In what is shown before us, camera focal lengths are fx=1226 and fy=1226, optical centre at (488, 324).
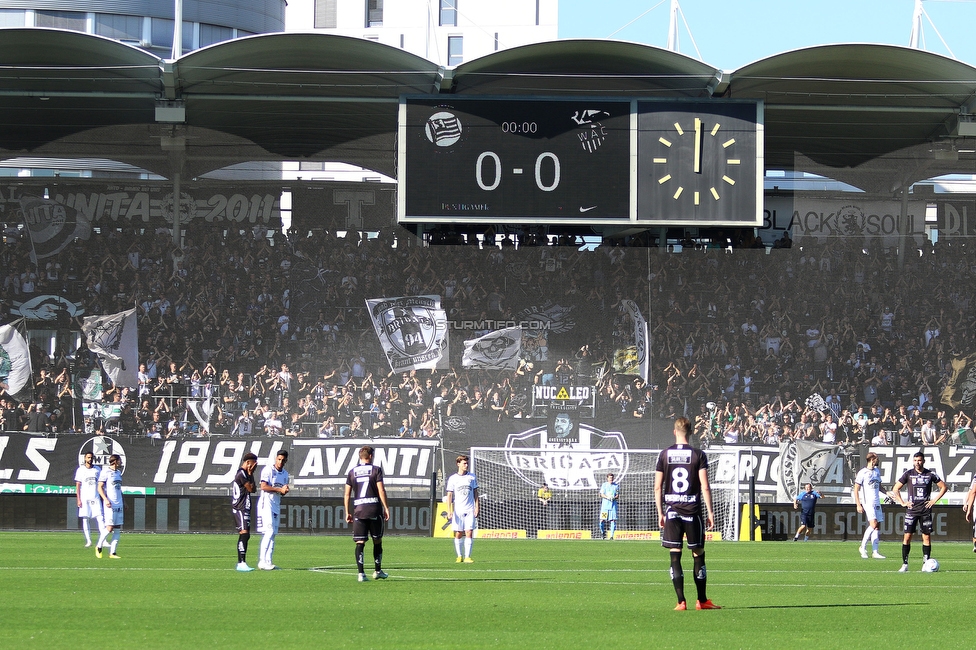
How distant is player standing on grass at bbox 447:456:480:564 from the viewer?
2164cm

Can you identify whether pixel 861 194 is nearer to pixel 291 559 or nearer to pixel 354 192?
pixel 354 192

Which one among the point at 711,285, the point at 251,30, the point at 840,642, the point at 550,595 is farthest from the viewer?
the point at 251,30

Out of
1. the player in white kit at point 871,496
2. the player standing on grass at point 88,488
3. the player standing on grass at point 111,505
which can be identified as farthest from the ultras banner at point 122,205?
the player in white kit at point 871,496

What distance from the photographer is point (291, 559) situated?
68.6 ft

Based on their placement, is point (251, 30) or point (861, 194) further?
point (251, 30)

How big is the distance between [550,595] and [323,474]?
2043 cm

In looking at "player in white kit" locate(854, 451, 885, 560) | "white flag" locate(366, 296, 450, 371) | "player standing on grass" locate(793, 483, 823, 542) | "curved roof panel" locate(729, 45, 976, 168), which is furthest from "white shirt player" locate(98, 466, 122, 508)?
"curved roof panel" locate(729, 45, 976, 168)

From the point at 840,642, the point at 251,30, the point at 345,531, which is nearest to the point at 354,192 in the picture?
the point at 345,531

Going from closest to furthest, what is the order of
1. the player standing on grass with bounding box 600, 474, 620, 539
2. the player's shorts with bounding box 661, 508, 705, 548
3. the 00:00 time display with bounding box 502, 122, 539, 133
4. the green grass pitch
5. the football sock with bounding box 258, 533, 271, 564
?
the green grass pitch < the player's shorts with bounding box 661, 508, 705, 548 < the football sock with bounding box 258, 533, 271, 564 < the player standing on grass with bounding box 600, 474, 620, 539 < the 00:00 time display with bounding box 502, 122, 539, 133

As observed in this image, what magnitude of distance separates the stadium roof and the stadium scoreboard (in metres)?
1.21

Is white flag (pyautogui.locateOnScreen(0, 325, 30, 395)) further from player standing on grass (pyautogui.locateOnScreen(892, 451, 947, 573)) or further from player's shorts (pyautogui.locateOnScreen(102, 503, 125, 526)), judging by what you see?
player standing on grass (pyautogui.locateOnScreen(892, 451, 947, 573))

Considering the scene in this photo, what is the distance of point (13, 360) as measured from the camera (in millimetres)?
36531

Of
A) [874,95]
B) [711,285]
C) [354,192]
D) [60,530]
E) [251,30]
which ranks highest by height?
[251,30]

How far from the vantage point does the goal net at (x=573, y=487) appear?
3266 cm
